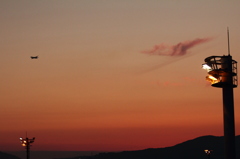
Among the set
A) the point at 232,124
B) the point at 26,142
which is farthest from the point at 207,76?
the point at 26,142

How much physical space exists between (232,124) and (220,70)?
4472 millimetres

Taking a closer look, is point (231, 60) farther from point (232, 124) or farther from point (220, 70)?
point (232, 124)

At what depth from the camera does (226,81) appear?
130 ft

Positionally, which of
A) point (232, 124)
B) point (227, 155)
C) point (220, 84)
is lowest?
point (227, 155)

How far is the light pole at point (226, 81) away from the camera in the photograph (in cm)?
3862

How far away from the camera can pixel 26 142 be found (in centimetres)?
7375

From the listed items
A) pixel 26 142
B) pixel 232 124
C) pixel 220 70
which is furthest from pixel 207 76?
pixel 26 142

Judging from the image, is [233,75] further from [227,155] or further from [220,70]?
[227,155]

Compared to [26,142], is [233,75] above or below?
above

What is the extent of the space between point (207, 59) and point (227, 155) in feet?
26.0

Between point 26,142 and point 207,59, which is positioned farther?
point 26,142

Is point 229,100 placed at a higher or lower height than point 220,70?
lower

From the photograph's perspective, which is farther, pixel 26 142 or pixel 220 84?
pixel 26 142

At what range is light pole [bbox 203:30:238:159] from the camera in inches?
1521
